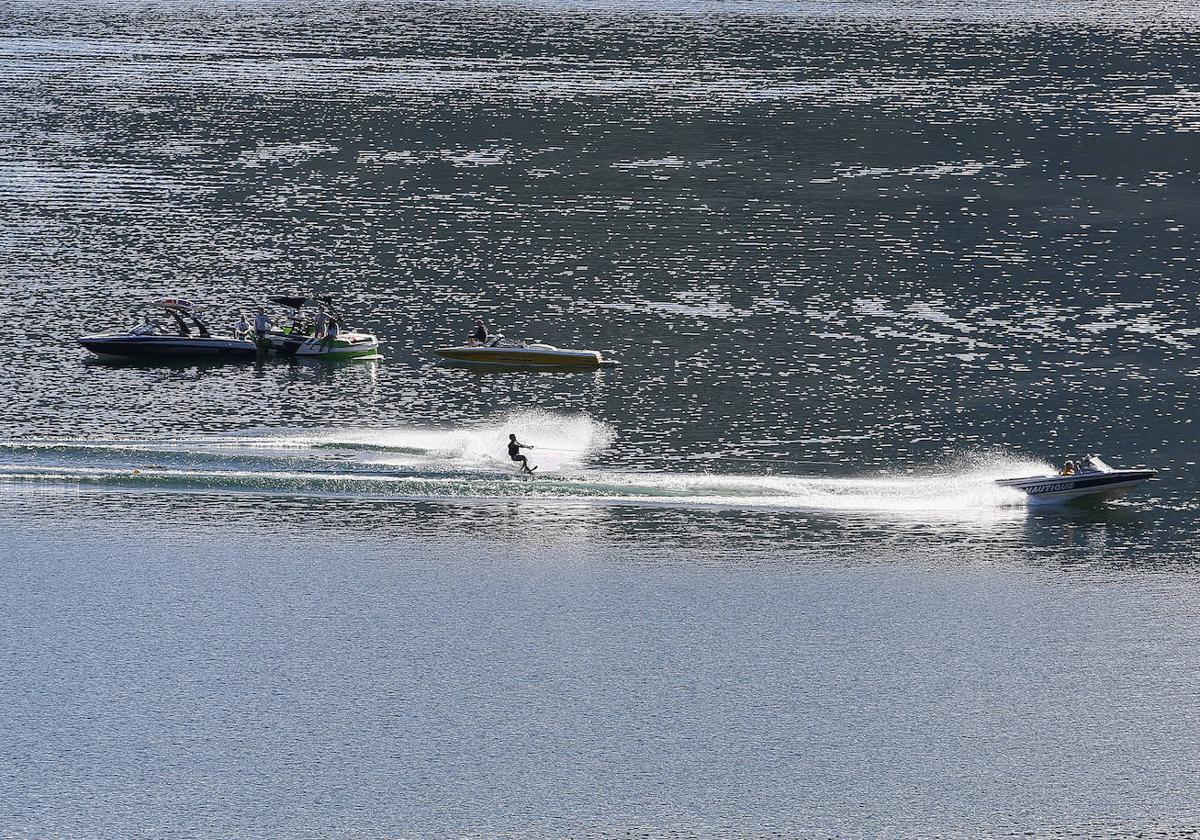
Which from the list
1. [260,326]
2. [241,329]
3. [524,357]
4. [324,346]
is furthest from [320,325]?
[524,357]

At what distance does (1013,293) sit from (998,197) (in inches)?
1019

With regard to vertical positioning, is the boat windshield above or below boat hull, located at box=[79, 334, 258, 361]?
below

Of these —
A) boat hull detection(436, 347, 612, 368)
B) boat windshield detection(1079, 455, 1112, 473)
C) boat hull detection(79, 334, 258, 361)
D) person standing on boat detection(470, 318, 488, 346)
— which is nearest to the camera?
boat windshield detection(1079, 455, 1112, 473)

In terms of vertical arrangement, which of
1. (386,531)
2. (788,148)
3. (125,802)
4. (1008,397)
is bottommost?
(125,802)

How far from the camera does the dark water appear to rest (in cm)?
4519

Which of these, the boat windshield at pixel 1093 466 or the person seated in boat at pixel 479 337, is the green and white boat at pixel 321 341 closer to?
the person seated in boat at pixel 479 337

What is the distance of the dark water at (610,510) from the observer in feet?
148

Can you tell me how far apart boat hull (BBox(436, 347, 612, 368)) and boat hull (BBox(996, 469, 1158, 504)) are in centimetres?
2541

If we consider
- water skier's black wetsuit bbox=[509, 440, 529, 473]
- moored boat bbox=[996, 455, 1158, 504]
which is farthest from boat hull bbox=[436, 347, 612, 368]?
moored boat bbox=[996, 455, 1158, 504]

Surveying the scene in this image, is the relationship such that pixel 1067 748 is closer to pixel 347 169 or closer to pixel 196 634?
pixel 196 634

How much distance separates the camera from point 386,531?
59.2 meters

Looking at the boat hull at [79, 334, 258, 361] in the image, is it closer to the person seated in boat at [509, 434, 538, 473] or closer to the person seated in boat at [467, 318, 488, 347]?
the person seated in boat at [467, 318, 488, 347]

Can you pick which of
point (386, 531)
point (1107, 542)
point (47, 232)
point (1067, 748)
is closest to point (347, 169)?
point (47, 232)

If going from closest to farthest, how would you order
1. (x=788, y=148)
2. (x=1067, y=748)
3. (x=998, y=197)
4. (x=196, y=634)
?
(x=1067, y=748) → (x=196, y=634) → (x=998, y=197) → (x=788, y=148)
